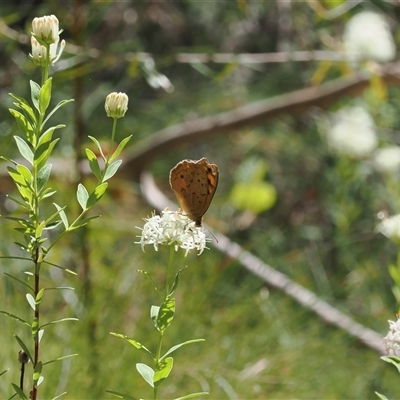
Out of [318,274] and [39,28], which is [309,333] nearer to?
[318,274]

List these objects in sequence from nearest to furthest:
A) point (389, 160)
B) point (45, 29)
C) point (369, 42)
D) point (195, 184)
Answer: point (45, 29) → point (195, 184) → point (389, 160) → point (369, 42)

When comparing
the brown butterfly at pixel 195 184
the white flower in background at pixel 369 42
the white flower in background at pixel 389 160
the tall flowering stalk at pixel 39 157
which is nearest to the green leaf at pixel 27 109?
the tall flowering stalk at pixel 39 157

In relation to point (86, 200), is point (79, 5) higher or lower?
lower

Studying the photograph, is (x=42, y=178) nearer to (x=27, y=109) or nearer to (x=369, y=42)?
(x=27, y=109)

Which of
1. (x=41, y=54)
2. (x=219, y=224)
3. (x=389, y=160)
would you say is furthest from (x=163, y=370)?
(x=219, y=224)

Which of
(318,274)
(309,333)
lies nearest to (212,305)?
(309,333)

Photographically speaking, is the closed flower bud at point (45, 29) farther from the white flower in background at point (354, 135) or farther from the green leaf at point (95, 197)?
the white flower in background at point (354, 135)

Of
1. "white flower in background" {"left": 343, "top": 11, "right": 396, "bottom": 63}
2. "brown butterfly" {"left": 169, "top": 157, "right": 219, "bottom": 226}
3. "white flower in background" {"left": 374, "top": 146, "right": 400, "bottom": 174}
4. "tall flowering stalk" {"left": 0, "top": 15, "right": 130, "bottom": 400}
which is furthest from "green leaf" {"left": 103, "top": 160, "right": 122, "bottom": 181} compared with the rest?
"white flower in background" {"left": 343, "top": 11, "right": 396, "bottom": 63}
